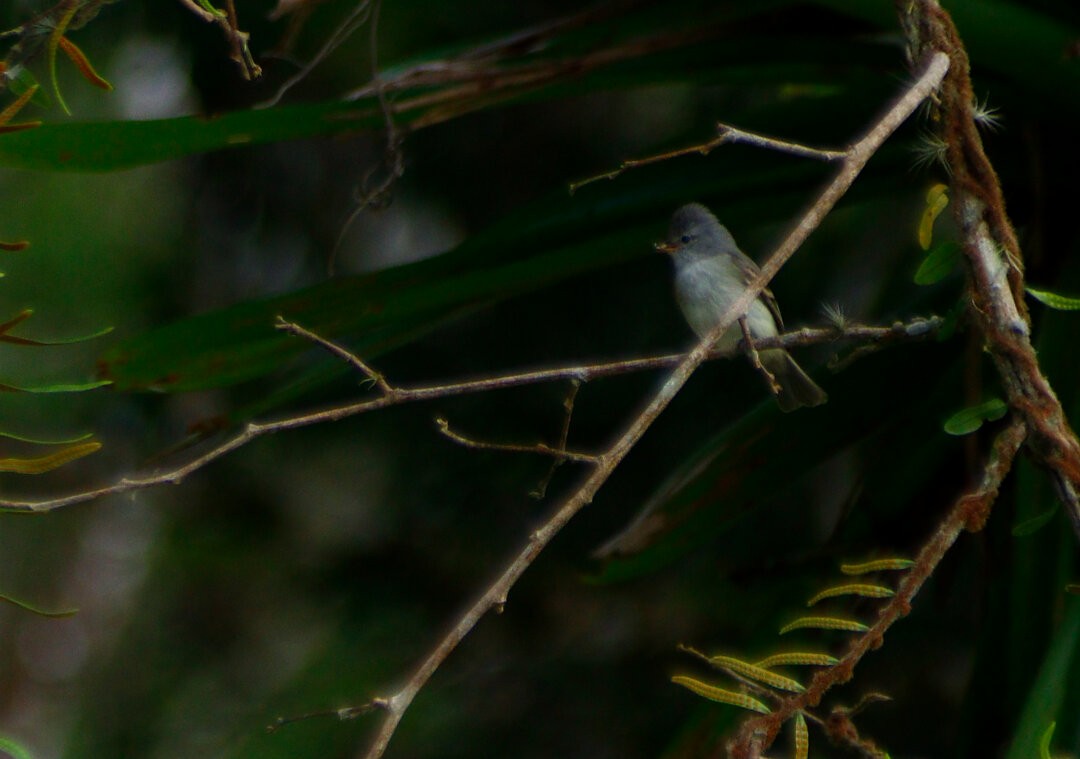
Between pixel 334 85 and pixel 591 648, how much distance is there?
1.79 metres

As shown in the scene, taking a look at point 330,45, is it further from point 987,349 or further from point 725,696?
point 725,696

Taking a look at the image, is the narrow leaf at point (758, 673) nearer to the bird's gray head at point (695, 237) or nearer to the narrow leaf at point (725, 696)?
the narrow leaf at point (725, 696)

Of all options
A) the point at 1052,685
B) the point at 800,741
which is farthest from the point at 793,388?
the point at 800,741

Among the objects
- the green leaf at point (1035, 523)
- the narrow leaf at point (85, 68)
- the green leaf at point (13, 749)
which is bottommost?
the green leaf at point (13, 749)

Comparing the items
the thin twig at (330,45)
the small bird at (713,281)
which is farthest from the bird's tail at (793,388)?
the thin twig at (330,45)

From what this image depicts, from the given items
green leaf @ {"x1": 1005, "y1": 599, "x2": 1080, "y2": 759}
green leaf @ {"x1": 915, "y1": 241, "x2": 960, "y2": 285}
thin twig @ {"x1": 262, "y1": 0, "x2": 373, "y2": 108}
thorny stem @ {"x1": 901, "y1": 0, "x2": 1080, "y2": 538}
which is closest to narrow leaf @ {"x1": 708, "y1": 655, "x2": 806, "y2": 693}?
thorny stem @ {"x1": 901, "y1": 0, "x2": 1080, "y2": 538}

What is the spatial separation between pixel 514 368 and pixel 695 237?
0.53 metres

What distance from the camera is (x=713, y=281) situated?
342 cm

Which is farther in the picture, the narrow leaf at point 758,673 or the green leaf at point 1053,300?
the green leaf at point 1053,300

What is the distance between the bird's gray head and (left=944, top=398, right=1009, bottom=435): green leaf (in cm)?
104

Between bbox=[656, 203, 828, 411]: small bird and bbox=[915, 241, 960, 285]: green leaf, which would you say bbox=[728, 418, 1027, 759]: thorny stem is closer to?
bbox=[915, 241, 960, 285]: green leaf

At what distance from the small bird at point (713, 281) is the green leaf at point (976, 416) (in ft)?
3.46

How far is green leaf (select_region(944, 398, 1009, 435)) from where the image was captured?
1.55 m

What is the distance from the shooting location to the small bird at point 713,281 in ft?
9.43
